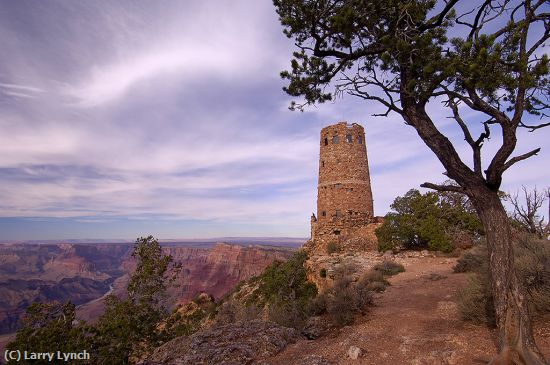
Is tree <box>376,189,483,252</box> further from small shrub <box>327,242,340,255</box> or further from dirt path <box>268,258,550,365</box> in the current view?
dirt path <box>268,258,550,365</box>

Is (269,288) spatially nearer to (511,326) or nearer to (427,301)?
(427,301)

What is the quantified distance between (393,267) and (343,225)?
275 inches

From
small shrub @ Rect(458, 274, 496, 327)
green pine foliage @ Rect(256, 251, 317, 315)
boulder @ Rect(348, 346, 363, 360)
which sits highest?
small shrub @ Rect(458, 274, 496, 327)

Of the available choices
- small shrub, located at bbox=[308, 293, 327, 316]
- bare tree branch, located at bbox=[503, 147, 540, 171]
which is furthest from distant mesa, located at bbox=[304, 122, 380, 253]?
bare tree branch, located at bbox=[503, 147, 540, 171]

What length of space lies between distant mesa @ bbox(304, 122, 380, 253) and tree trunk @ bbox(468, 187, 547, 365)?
55.1 ft

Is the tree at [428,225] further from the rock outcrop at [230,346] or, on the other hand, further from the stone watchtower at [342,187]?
the rock outcrop at [230,346]

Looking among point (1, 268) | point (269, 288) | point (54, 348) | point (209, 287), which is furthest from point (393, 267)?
point (1, 268)

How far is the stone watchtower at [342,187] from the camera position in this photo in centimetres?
2242

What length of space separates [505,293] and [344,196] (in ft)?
57.1

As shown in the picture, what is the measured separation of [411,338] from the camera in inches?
260

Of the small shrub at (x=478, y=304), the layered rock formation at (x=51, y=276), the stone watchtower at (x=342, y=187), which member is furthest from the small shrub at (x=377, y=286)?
the layered rock formation at (x=51, y=276)

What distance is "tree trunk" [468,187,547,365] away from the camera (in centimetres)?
453

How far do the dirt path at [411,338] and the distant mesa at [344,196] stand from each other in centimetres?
1196

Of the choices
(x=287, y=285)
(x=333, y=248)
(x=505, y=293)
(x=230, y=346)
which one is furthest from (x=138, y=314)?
(x=333, y=248)
